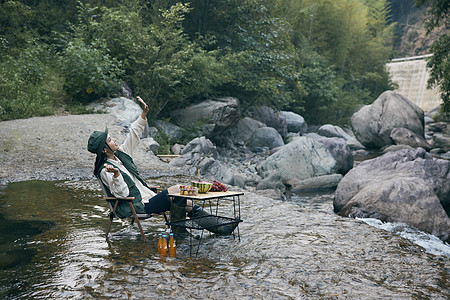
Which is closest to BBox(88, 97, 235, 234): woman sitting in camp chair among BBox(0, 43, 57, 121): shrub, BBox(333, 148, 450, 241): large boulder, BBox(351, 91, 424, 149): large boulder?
BBox(333, 148, 450, 241): large boulder

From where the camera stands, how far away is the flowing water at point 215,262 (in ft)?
11.8

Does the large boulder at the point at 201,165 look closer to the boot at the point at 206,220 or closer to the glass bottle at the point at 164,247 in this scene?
the boot at the point at 206,220

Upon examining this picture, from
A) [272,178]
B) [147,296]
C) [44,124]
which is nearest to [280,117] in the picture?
[272,178]

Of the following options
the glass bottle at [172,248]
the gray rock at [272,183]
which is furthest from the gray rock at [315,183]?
the glass bottle at [172,248]

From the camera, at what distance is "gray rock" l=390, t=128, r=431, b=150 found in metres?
19.5

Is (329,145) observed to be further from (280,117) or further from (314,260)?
(314,260)

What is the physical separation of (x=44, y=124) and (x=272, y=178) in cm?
665

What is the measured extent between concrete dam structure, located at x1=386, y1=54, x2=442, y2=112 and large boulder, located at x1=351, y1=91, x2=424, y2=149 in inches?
625

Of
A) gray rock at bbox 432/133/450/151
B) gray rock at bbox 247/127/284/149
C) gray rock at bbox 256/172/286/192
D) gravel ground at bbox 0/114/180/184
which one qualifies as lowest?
gray rock at bbox 432/133/450/151

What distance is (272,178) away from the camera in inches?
435

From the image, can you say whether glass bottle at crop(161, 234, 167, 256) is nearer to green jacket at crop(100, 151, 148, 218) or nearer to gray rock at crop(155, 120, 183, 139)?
green jacket at crop(100, 151, 148, 218)

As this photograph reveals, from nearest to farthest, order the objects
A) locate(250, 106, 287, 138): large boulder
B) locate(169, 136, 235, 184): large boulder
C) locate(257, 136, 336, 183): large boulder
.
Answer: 1. locate(169, 136, 235, 184): large boulder
2. locate(257, 136, 336, 183): large boulder
3. locate(250, 106, 287, 138): large boulder

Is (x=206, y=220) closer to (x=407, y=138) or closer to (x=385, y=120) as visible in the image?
(x=407, y=138)

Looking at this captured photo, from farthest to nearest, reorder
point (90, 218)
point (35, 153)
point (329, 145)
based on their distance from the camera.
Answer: point (329, 145) → point (35, 153) → point (90, 218)
